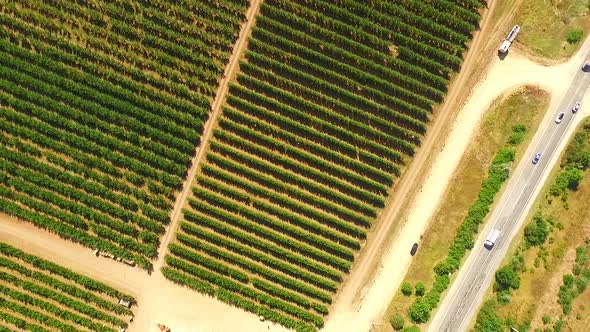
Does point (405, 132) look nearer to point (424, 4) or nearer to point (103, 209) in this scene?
point (424, 4)

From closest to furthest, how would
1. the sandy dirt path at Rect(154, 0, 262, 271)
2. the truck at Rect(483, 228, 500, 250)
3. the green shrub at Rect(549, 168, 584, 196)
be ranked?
the sandy dirt path at Rect(154, 0, 262, 271) < the green shrub at Rect(549, 168, 584, 196) < the truck at Rect(483, 228, 500, 250)


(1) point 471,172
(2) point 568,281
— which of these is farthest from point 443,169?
(2) point 568,281

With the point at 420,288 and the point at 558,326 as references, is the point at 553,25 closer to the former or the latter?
the point at 420,288

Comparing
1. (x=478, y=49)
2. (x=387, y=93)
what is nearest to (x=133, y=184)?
(x=387, y=93)

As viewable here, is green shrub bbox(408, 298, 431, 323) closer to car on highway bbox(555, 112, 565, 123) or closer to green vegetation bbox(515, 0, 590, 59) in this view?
car on highway bbox(555, 112, 565, 123)

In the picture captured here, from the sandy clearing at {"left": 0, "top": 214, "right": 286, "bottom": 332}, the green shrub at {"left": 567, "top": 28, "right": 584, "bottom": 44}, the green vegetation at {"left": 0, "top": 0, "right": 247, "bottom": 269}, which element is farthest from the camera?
the sandy clearing at {"left": 0, "top": 214, "right": 286, "bottom": 332}

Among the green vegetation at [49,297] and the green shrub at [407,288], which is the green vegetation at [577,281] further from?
the green vegetation at [49,297]

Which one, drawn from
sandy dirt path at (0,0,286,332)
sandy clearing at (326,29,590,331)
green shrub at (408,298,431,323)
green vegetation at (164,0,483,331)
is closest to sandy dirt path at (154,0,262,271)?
sandy dirt path at (0,0,286,332)

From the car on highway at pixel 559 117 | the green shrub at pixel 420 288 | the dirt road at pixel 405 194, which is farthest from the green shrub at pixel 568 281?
the car on highway at pixel 559 117
